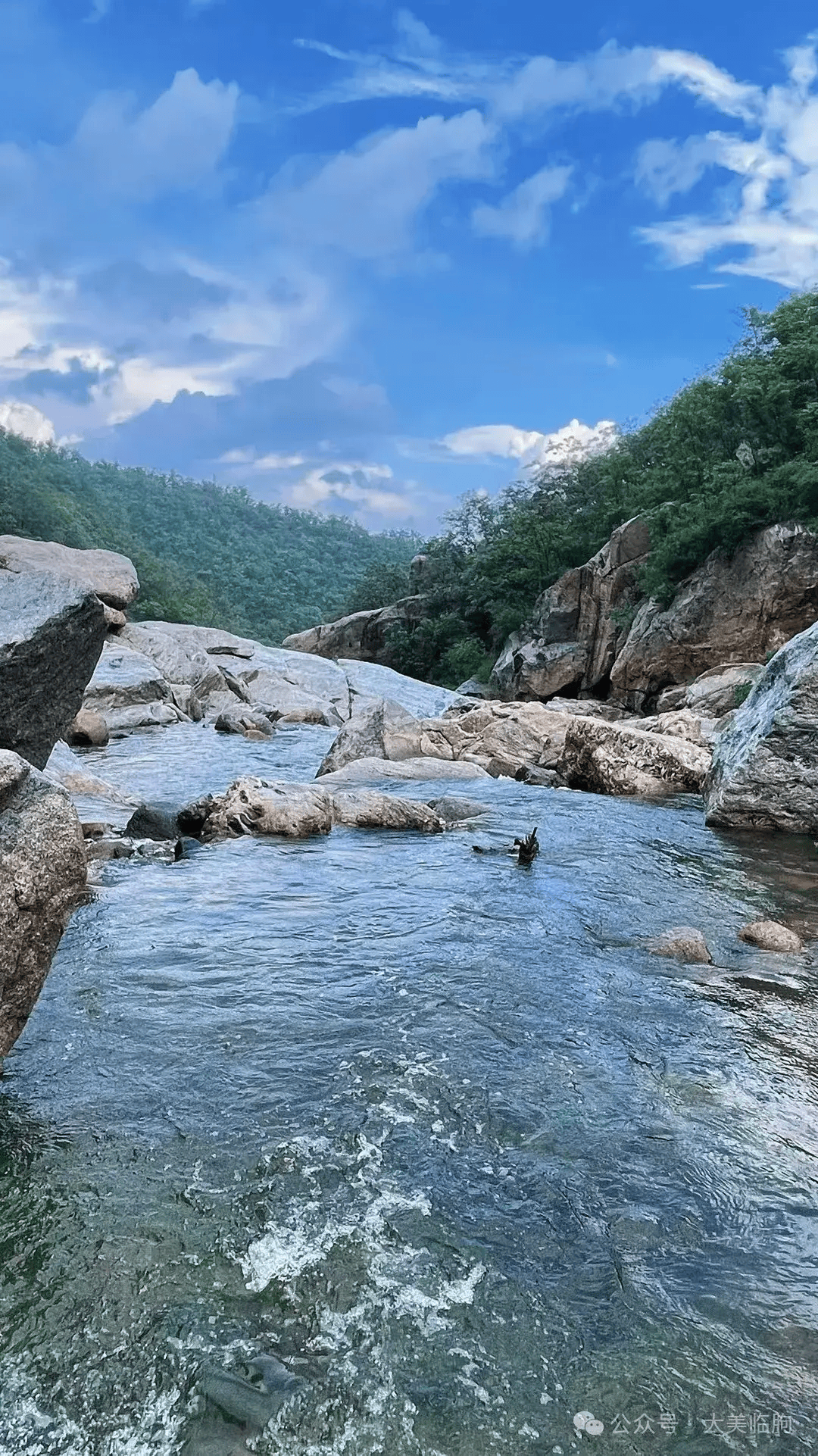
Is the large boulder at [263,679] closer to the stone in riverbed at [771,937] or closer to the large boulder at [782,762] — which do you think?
the large boulder at [782,762]

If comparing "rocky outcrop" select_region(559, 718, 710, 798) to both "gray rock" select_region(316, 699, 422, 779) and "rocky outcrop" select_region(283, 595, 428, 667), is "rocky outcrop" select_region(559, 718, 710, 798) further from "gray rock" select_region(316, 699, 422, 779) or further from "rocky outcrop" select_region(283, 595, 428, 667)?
"rocky outcrop" select_region(283, 595, 428, 667)

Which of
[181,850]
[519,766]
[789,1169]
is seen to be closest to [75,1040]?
[789,1169]

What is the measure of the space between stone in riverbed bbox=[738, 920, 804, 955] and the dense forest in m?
19.5

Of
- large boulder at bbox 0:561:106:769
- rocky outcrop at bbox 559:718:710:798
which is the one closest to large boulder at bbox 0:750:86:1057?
large boulder at bbox 0:561:106:769

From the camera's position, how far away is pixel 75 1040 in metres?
4.49

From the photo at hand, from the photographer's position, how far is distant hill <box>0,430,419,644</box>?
53.8m

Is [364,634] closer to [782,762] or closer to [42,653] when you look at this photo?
[782,762]

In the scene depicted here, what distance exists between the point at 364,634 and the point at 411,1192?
143 feet

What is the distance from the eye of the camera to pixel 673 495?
29797 mm

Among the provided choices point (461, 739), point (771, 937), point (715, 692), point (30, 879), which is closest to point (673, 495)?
point (715, 692)

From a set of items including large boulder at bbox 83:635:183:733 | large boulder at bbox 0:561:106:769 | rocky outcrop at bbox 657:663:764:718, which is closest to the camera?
large boulder at bbox 0:561:106:769

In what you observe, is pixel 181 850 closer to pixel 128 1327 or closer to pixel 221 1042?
pixel 221 1042

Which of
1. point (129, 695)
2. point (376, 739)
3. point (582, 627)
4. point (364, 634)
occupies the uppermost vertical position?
point (582, 627)

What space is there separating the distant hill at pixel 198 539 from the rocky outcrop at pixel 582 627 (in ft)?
67.0
